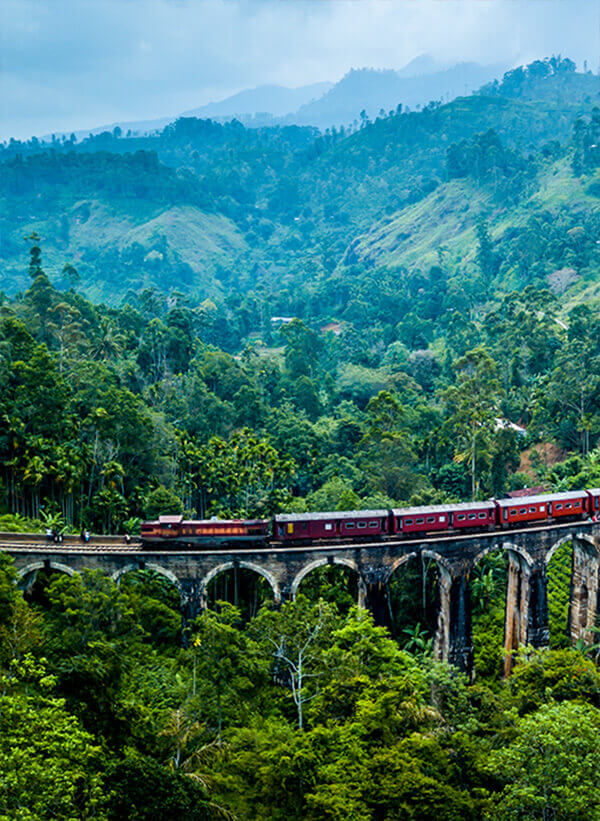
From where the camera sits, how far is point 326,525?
42469mm

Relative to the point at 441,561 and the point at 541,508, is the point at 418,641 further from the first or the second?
the point at 541,508

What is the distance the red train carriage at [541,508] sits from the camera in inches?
1762

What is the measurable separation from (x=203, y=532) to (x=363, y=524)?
27.6 feet

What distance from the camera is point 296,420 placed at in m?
77.9

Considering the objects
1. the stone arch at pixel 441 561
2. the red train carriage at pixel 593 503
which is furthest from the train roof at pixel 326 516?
the red train carriage at pixel 593 503

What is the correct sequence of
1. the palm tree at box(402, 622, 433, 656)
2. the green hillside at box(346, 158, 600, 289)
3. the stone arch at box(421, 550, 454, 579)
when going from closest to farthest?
the stone arch at box(421, 550, 454, 579), the palm tree at box(402, 622, 433, 656), the green hillside at box(346, 158, 600, 289)

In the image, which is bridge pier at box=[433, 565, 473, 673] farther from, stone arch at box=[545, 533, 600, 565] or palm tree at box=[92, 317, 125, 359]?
palm tree at box=[92, 317, 125, 359]

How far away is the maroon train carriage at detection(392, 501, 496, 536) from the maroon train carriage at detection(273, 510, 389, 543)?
91 cm

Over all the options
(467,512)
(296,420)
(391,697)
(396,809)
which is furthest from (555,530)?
(296,420)

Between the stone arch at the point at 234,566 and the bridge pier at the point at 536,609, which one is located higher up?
the stone arch at the point at 234,566

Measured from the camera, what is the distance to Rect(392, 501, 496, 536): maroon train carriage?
142 ft

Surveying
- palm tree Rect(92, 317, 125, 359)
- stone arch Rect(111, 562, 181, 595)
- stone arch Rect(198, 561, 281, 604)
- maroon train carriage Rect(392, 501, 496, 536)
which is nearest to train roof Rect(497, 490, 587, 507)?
maroon train carriage Rect(392, 501, 496, 536)

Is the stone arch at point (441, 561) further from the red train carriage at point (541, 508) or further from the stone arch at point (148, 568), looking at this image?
the stone arch at point (148, 568)

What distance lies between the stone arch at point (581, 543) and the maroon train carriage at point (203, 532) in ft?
52.1
